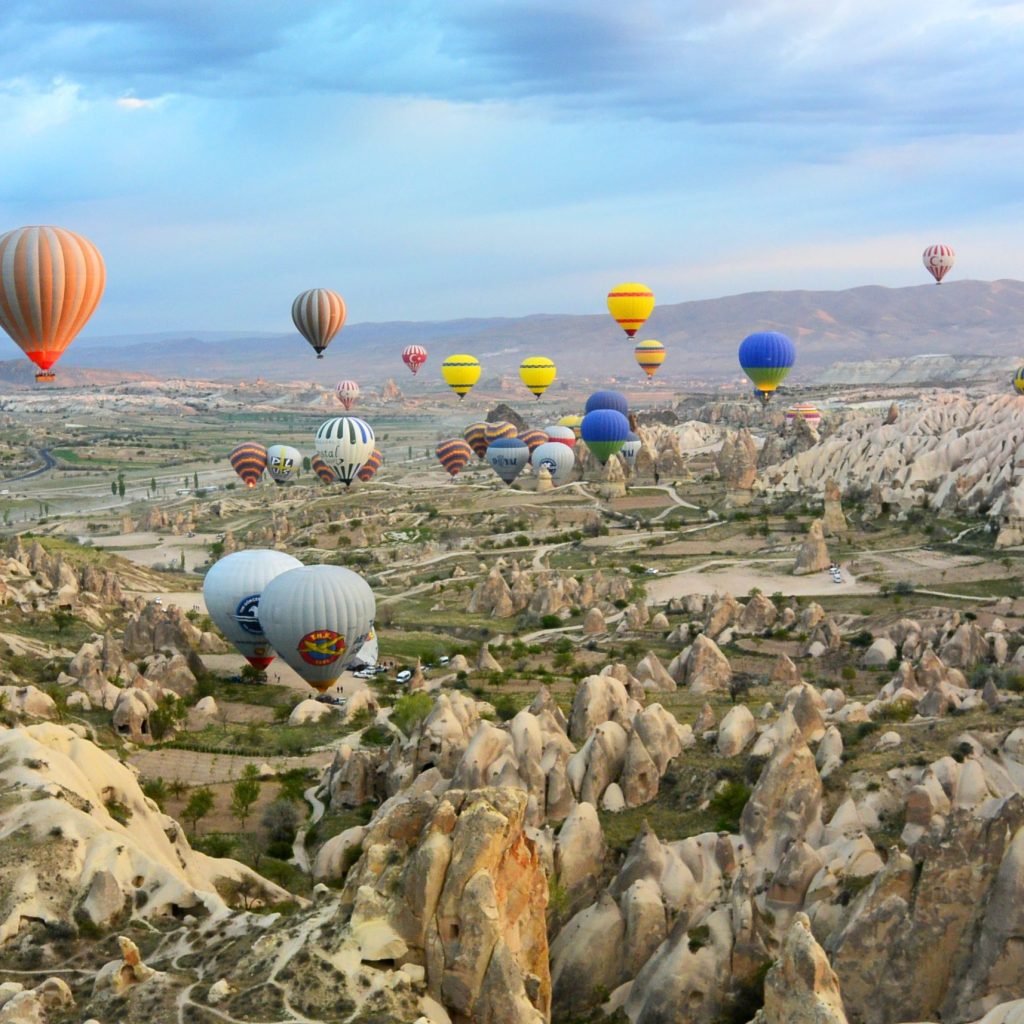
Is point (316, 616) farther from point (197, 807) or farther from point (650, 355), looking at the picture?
point (650, 355)

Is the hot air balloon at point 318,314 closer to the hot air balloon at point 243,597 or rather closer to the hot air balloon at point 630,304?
the hot air balloon at point 630,304

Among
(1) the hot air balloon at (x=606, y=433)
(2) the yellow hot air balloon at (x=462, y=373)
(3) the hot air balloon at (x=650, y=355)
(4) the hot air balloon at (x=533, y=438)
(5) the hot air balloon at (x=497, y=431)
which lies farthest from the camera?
(3) the hot air balloon at (x=650, y=355)

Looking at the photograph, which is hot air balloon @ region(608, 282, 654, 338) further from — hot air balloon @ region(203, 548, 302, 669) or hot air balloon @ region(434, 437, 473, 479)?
hot air balloon @ region(203, 548, 302, 669)

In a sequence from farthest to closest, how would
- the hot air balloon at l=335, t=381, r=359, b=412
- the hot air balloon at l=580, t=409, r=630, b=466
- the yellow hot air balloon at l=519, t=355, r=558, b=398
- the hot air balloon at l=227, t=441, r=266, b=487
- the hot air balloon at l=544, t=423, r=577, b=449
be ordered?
the hot air balloon at l=335, t=381, r=359, b=412
the yellow hot air balloon at l=519, t=355, r=558, b=398
the hot air balloon at l=227, t=441, r=266, b=487
the hot air balloon at l=544, t=423, r=577, b=449
the hot air balloon at l=580, t=409, r=630, b=466

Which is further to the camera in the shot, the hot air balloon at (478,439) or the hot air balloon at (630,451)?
the hot air balloon at (478,439)

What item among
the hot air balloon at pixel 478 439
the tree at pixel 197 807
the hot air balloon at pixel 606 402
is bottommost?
the tree at pixel 197 807

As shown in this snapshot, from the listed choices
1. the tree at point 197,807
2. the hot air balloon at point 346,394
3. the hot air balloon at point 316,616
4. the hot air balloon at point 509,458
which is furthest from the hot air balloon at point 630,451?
the tree at point 197,807

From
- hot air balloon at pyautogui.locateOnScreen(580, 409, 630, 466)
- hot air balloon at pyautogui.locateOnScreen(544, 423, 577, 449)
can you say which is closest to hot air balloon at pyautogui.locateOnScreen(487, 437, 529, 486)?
hot air balloon at pyautogui.locateOnScreen(580, 409, 630, 466)

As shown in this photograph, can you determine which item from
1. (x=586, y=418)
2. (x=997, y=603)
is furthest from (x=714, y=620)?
(x=586, y=418)

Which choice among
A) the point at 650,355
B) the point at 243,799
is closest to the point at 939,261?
the point at 650,355
